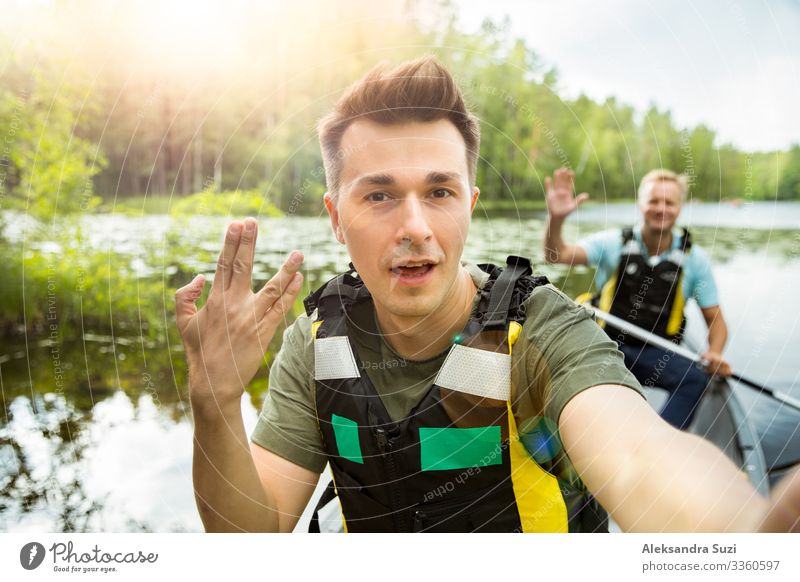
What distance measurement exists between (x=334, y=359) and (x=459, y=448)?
24 centimetres

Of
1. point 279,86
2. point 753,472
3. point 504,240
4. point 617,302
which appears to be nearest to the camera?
point 279,86

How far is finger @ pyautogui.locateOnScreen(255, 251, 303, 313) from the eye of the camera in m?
0.87

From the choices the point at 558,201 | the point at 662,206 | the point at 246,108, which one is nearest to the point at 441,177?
the point at 246,108

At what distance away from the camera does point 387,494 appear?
0.99 m

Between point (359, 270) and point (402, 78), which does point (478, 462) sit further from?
point (402, 78)

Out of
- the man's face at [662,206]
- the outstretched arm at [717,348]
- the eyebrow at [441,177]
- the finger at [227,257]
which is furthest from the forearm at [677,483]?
the outstretched arm at [717,348]

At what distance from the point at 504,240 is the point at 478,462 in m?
0.55

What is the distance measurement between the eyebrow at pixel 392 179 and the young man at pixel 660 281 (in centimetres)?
67

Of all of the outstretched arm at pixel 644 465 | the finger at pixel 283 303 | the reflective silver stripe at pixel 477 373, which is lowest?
the outstretched arm at pixel 644 465

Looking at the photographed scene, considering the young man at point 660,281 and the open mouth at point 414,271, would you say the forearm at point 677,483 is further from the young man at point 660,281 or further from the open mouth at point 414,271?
the young man at point 660,281

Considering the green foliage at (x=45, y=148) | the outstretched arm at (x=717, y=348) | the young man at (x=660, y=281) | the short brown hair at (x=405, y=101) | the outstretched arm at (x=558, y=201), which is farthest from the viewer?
the outstretched arm at (x=717, y=348)

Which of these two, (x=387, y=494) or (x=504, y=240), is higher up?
(x=504, y=240)

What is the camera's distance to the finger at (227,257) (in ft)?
2.71
